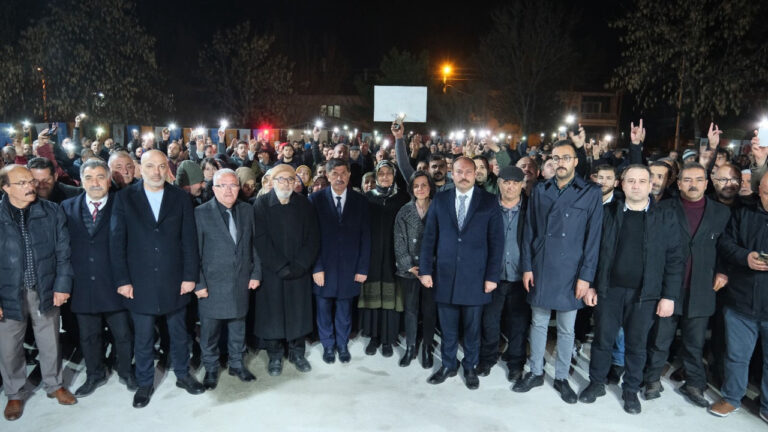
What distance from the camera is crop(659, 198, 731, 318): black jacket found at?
4.30 m

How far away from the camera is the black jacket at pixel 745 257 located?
4.03 metres

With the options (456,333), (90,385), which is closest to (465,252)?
(456,333)

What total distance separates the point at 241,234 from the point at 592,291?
3002 millimetres

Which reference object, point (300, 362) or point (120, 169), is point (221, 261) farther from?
point (120, 169)

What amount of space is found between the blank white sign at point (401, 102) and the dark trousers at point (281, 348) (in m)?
6.15

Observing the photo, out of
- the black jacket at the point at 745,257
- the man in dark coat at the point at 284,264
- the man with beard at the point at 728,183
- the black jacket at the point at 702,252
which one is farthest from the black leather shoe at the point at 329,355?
the man with beard at the point at 728,183

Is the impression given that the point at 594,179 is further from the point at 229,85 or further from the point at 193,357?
the point at 229,85

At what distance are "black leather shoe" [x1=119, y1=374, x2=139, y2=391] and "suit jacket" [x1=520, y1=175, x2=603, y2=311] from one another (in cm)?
350

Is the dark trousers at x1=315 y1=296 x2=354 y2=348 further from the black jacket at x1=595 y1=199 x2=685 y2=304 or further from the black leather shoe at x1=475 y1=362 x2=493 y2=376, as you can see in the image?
the black jacket at x1=595 y1=199 x2=685 y2=304

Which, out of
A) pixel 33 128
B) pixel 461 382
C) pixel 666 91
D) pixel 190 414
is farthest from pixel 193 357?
pixel 666 91

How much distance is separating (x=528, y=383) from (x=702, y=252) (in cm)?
181

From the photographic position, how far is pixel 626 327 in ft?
14.3

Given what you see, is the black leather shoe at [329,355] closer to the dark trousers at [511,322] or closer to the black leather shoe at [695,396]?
the dark trousers at [511,322]

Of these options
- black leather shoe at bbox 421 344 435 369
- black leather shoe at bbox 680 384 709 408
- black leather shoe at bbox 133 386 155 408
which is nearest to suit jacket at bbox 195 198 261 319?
black leather shoe at bbox 133 386 155 408
